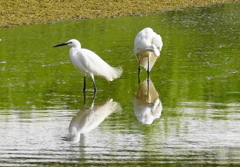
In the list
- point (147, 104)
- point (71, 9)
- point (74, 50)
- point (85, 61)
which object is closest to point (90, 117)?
point (147, 104)

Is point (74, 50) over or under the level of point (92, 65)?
over

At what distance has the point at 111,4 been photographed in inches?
1201

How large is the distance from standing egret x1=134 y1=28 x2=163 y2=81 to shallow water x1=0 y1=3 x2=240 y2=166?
1.02ft

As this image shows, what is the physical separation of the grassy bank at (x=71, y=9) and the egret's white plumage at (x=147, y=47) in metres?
10.8

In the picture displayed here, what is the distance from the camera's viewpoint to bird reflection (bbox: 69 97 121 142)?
10.6 m

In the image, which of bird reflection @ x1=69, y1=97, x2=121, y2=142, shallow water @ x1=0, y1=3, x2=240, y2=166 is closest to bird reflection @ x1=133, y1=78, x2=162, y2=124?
shallow water @ x1=0, y1=3, x2=240, y2=166

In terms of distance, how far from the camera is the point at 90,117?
11648mm

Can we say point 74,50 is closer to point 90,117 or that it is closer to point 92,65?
point 92,65

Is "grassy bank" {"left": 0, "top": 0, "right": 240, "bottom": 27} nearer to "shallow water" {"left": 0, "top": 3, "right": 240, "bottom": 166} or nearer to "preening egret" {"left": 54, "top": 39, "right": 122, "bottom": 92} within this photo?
"shallow water" {"left": 0, "top": 3, "right": 240, "bottom": 166}

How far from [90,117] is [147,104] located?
148 cm

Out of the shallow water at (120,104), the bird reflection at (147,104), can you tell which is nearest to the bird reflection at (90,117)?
the shallow water at (120,104)

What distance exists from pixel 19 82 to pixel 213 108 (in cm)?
484

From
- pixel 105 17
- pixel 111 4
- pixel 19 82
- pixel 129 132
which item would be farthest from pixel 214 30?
pixel 129 132

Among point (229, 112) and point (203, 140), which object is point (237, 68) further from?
point (203, 140)
